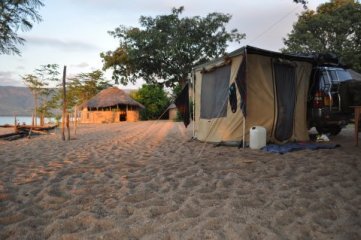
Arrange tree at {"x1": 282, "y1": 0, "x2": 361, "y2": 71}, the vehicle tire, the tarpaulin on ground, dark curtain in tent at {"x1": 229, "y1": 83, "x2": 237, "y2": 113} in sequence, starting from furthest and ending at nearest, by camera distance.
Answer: tree at {"x1": 282, "y1": 0, "x2": 361, "y2": 71} → the vehicle tire → dark curtain in tent at {"x1": 229, "y1": 83, "x2": 237, "y2": 113} → the tarpaulin on ground

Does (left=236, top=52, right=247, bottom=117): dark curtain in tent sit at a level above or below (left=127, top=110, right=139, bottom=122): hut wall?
above

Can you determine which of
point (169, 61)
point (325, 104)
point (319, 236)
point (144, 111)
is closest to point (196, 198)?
point (319, 236)

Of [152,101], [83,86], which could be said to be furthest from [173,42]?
[83,86]

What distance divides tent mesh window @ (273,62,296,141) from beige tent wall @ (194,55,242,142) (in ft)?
3.31

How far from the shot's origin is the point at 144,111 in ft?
129

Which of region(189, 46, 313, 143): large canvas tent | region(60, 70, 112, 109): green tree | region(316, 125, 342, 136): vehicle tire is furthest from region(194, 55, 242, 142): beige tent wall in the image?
region(60, 70, 112, 109): green tree

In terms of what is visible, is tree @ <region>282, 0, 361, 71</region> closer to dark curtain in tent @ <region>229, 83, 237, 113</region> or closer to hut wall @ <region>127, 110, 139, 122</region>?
hut wall @ <region>127, 110, 139, 122</region>

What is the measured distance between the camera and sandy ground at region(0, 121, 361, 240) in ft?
9.89

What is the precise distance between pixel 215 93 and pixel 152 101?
3076 cm

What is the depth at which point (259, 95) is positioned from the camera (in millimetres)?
8258

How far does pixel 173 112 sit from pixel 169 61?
612cm

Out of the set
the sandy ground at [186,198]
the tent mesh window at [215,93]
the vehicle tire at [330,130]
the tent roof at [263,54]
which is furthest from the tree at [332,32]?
the sandy ground at [186,198]

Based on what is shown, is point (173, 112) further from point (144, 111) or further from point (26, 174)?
point (26, 174)

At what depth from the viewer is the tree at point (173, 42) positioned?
34312mm
